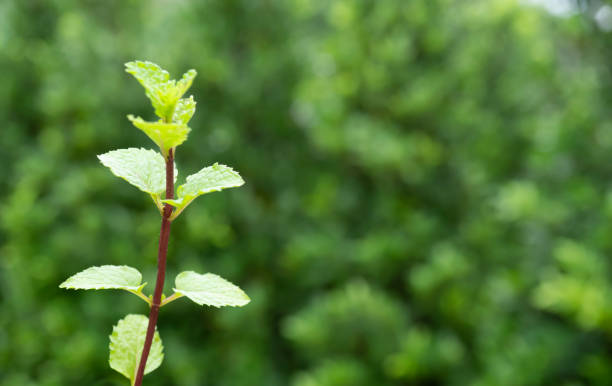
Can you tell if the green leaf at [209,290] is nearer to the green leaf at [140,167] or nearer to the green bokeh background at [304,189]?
the green leaf at [140,167]

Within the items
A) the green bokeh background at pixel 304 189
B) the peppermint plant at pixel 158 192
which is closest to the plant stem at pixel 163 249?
the peppermint plant at pixel 158 192

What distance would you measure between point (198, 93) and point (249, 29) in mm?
588

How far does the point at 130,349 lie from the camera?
57 cm

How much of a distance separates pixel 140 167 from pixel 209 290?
134 millimetres

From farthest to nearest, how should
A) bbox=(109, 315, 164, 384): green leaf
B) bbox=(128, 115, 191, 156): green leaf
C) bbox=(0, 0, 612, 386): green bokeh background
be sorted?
1. bbox=(0, 0, 612, 386): green bokeh background
2. bbox=(109, 315, 164, 384): green leaf
3. bbox=(128, 115, 191, 156): green leaf

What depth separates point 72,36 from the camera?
396 cm

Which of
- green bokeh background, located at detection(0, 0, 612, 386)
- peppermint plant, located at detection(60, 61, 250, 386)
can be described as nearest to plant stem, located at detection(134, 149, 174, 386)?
peppermint plant, located at detection(60, 61, 250, 386)

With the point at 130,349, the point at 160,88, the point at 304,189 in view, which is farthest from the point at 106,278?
the point at 304,189

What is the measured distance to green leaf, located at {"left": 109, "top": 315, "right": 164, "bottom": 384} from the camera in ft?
1.83

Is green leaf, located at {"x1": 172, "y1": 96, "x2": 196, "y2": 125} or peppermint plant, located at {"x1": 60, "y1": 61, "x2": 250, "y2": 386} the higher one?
green leaf, located at {"x1": 172, "y1": 96, "x2": 196, "y2": 125}

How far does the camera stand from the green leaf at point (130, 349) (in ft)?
1.83

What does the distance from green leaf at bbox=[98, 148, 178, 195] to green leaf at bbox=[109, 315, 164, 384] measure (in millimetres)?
147

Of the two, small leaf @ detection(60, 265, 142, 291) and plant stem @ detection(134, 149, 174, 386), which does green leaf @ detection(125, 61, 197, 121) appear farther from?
small leaf @ detection(60, 265, 142, 291)

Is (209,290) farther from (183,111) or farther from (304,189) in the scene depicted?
(304,189)
